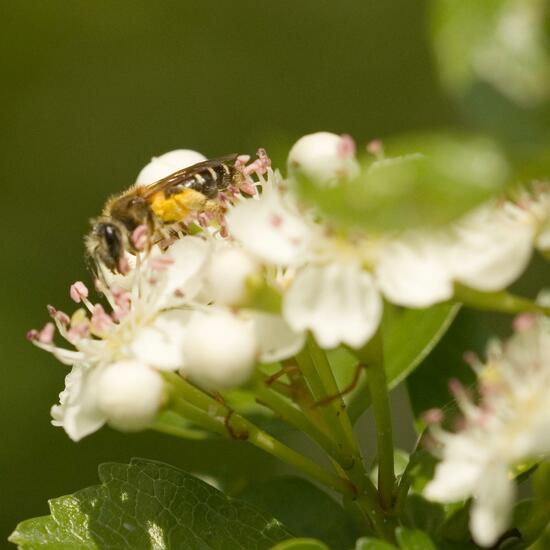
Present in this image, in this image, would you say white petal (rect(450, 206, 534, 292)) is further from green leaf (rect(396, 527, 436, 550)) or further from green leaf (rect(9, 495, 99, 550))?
green leaf (rect(9, 495, 99, 550))

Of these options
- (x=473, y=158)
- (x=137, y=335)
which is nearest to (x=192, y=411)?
(x=137, y=335)

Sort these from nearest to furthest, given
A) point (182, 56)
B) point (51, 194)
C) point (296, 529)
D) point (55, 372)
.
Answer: point (296, 529)
point (55, 372)
point (51, 194)
point (182, 56)

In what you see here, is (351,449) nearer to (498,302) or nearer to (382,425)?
(382,425)

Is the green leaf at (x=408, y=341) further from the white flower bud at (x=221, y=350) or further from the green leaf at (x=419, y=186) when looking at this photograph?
the green leaf at (x=419, y=186)

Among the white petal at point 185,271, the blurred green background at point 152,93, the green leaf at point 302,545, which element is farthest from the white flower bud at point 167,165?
the blurred green background at point 152,93

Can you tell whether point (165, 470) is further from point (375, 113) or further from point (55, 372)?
point (375, 113)

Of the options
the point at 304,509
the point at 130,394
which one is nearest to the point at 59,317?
the point at 130,394
